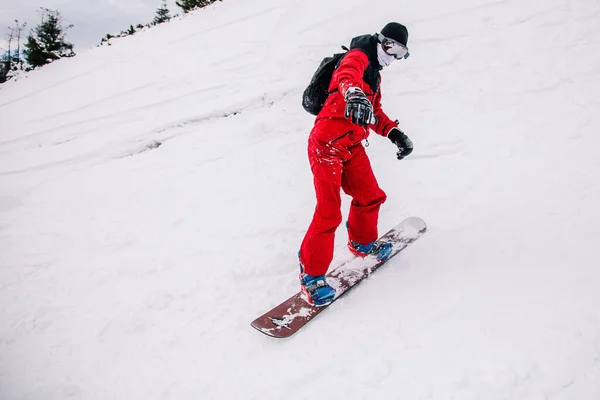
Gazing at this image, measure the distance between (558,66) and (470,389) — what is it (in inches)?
212

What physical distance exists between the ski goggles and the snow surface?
5.37 feet

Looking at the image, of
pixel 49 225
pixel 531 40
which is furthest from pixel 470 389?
pixel 531 40

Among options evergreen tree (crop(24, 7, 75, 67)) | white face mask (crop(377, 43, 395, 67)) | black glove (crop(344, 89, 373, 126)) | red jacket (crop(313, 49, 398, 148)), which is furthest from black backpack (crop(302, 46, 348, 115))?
evergreen tree (crop(24, 7, 75, 67))

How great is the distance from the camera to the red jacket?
2260mm

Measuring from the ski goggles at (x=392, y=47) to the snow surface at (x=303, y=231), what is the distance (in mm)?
1637

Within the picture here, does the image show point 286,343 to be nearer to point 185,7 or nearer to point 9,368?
point 9,368

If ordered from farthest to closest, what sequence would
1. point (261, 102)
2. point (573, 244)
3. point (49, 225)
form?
1. point (261, 102)
2. point (49, 225)
3. point (573, 244)

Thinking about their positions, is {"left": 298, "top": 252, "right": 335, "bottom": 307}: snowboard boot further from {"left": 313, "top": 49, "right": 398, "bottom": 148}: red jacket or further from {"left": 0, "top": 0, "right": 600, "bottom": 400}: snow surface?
{"left": 313, "top": 49, "right": 398, "bottom": 148}: red jacket

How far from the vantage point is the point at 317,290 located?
263cm

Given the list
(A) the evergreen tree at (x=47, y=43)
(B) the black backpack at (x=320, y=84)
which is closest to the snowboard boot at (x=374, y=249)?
(B) the black backpack at (x=320, y=84)

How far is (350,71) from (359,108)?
36cm

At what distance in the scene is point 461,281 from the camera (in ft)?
8.63

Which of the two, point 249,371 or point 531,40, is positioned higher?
point 531,40

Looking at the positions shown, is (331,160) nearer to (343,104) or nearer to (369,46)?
(343,104)
